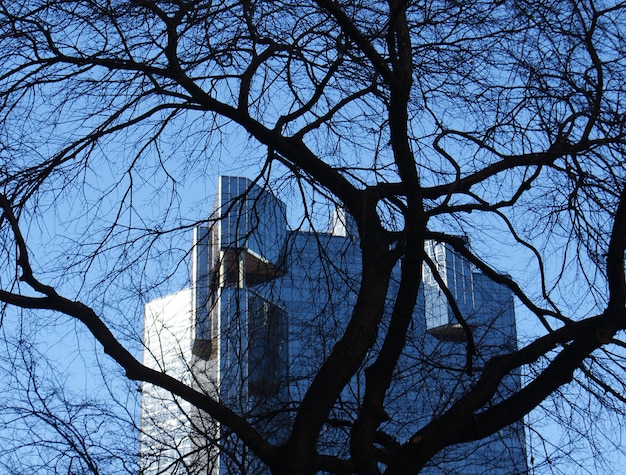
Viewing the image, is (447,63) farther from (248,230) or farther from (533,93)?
(248,230)

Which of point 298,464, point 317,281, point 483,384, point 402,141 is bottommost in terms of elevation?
point 298,464

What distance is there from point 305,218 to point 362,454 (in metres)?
1.93

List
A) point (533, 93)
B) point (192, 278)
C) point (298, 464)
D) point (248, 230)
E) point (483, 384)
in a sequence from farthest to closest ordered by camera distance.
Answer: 1. point (248, 230)
2. point (192, 278)
3. point (533, 93)
4. point (483, 384)
5. point (298, 464)

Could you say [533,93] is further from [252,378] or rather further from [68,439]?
[68,439]

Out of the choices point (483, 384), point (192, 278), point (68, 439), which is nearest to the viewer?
point (483, 384)

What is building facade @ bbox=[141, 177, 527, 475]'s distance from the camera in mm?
4816

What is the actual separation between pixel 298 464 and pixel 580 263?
2113 millimetres

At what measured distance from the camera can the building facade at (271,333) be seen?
15.8ft

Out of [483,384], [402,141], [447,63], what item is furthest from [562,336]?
[447,63]

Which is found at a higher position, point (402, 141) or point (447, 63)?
point (447, 63)

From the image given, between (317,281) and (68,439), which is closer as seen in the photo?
(68,439)

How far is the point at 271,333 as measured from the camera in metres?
5.30

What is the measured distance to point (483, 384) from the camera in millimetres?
3615

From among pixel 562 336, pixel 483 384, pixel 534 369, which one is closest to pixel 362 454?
pixel 483 384
